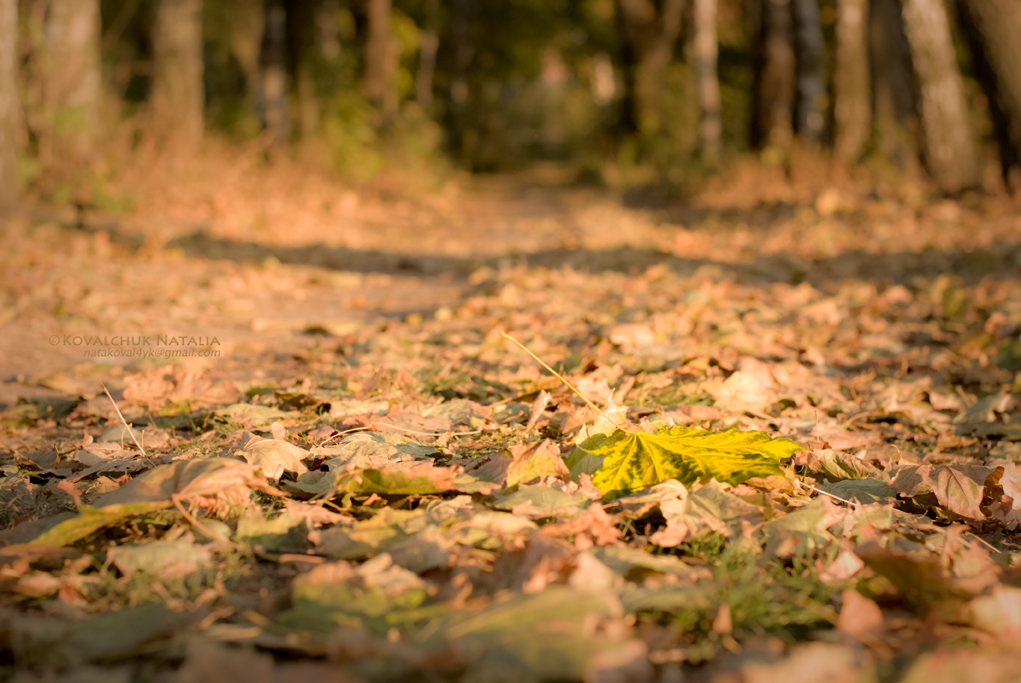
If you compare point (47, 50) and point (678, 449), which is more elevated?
point (47, 50)

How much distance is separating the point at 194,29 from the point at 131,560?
9.43 meters

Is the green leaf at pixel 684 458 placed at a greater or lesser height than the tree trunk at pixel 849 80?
lesser

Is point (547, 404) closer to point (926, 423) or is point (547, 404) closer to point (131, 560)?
point (131, 560)

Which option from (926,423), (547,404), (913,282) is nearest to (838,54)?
(913,282)

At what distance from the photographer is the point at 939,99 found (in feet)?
26.0

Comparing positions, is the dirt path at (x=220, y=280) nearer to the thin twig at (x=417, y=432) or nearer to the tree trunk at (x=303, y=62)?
the thin twig at (x=417, y=432)

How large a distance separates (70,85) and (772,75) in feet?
30.1

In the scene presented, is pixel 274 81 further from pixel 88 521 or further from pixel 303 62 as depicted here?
pixel 88 521

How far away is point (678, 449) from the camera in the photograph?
5.65 ft

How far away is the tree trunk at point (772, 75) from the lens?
11352mm

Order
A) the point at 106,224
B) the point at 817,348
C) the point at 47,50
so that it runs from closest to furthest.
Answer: the point at 817,348 → the point at 106,224 → the point at 47,50

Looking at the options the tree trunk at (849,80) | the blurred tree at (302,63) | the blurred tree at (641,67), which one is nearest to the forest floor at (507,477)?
the tree trunk at (849,80)

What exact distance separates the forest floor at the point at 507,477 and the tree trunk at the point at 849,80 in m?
6.11

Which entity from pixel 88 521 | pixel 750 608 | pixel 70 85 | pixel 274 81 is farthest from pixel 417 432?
pixel 274 81
